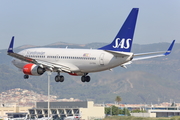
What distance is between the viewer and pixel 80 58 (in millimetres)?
72625

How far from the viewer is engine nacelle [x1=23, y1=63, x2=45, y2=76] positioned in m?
73.1

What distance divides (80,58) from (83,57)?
23.3 inches

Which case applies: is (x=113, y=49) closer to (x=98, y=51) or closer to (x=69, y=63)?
(x=98, y=51)

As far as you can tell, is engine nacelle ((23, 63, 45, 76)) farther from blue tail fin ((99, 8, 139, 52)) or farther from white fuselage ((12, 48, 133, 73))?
blue tail fin ((99, 8, 139, 52))

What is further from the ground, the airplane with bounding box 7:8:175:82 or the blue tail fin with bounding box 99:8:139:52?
the blue tail fin with bounding box 99:8:139:52

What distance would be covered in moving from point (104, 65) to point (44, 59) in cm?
1123

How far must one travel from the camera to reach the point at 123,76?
170 m

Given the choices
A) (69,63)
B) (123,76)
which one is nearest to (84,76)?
(69,63)

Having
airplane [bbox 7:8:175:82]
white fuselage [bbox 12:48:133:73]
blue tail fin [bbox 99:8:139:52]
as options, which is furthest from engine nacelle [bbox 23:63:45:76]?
blue tail fin [bbox 99:8:139:52]

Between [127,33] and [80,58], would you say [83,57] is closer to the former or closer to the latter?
[80,58]

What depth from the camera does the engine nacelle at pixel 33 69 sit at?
240 feet

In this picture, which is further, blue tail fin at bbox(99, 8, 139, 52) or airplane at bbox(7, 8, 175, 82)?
blue tail fin at bbox(99, 8, 139, 52)

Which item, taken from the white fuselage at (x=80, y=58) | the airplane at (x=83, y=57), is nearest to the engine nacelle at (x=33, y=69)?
the airplane at (x=83, y=57)

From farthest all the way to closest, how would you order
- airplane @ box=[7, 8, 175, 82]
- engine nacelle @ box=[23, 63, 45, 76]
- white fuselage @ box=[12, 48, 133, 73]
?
engine nacelle @ box=[23, 63, 45, 76] < white fuselage @ box=[12, 48, 133, 73] < airplane @ box=[7, 8, 175, 82]
